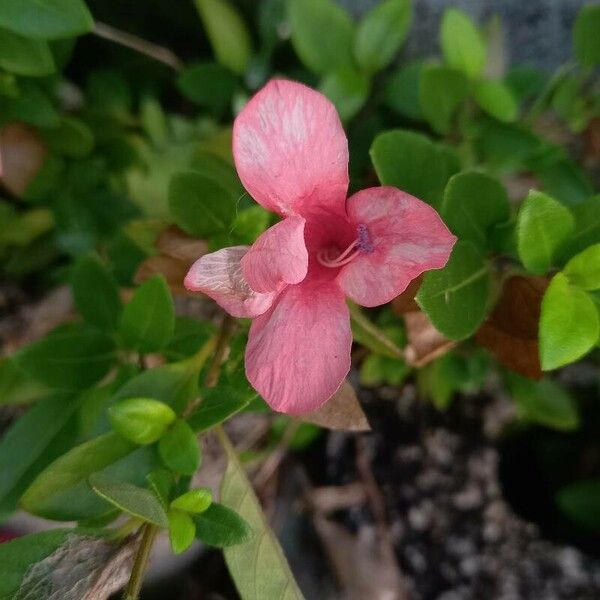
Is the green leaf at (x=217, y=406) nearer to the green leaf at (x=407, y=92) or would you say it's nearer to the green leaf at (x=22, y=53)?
the green leaf at (x=22, y=53)

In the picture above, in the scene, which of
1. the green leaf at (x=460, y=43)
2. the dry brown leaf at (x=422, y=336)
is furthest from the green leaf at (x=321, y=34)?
the dry brown leaf at (x=422, y=336)

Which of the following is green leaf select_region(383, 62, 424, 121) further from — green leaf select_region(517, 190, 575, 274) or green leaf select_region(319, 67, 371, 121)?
green leaf select_region(517, 190, 575, 274)

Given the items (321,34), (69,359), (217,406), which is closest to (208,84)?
(321,34)

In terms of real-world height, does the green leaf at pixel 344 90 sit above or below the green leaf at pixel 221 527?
above

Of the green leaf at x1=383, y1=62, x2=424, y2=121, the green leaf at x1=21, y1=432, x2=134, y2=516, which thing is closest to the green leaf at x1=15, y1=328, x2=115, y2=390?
the green leaf at x1=21, y1=432, x2=134, y2=516

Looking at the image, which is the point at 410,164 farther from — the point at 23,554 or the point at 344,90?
the point at 23,554

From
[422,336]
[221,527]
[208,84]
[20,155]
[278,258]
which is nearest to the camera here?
[278,258]

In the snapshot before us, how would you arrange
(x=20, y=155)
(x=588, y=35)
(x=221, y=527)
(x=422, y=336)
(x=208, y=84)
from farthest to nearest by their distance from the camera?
(x=208, y=84), (x=20, y=155), (x=588, y=35), (x=422, y=336), (x=221, y=527)

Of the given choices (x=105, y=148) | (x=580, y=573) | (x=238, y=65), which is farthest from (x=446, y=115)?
(x=580, y=573)
